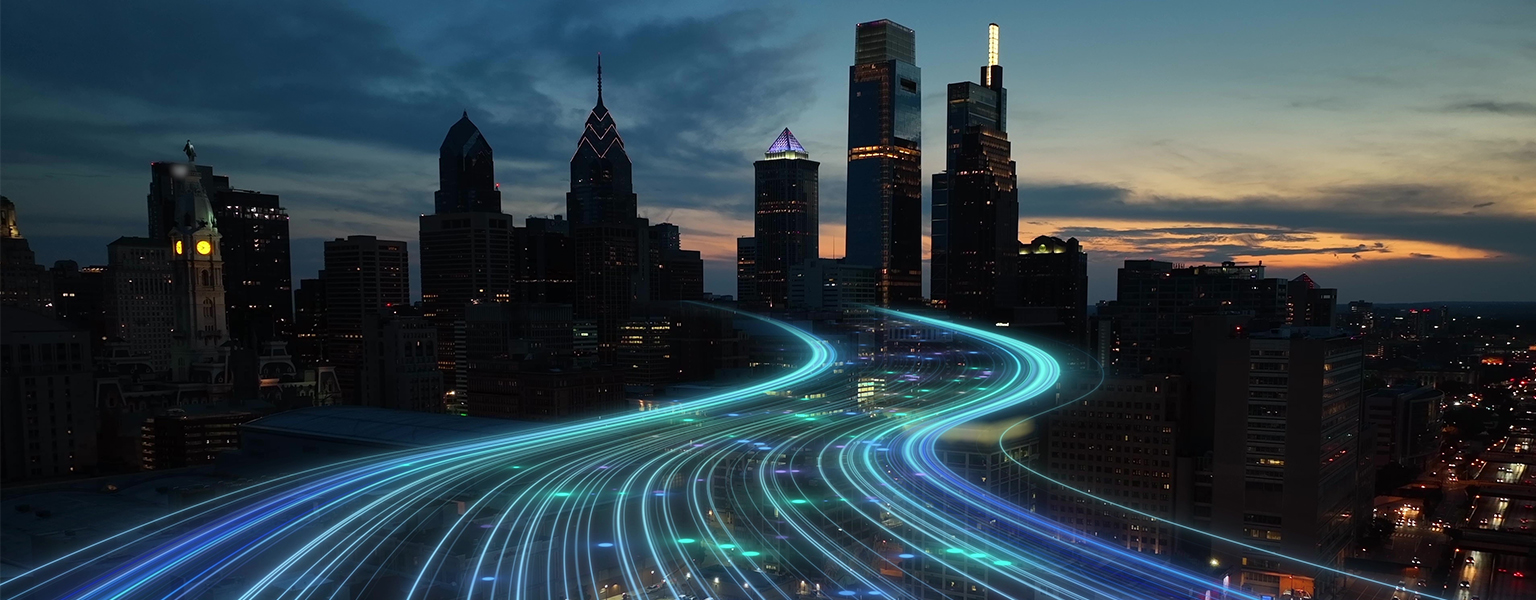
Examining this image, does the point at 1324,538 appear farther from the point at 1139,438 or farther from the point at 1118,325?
the point at 1118,325

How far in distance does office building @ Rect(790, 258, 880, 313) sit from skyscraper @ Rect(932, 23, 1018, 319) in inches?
417

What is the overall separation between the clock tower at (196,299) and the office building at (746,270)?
61857 millimetres

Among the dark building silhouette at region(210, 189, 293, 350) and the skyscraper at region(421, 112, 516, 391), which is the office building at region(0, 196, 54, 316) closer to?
the dark building silhouette at region(210, 189, 293, 350)

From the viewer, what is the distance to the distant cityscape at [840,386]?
2072cm

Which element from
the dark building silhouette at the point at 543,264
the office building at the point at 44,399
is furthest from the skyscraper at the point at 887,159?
the office building at the point at 44,399

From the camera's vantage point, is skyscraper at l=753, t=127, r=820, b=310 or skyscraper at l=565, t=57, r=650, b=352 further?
skyscraper at l=753, t=127, r=820, b=310

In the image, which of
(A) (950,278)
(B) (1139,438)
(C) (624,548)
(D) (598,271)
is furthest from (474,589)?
(A) (950,278)

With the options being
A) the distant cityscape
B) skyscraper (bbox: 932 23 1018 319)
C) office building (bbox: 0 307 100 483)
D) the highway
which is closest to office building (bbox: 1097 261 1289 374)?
the distant cityscape

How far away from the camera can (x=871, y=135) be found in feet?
330

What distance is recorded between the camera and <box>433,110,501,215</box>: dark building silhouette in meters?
105

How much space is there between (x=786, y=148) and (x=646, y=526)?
92.4 metres

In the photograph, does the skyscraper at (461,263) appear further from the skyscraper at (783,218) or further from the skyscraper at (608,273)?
the skyscraper at (783,218)

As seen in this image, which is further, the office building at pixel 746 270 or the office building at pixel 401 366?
the office building at pixel 746 270

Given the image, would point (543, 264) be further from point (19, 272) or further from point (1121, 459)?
point (1121, 459)
